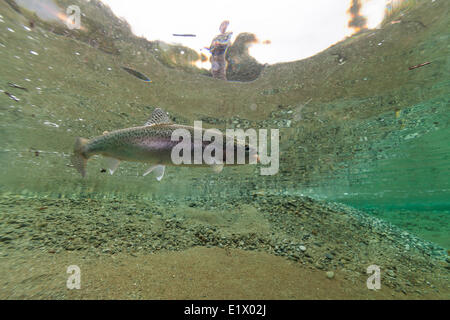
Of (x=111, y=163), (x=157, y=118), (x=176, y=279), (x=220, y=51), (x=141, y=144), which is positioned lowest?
(x=176, y=279)

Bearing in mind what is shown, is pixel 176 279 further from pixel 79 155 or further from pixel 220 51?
pixel 220 51

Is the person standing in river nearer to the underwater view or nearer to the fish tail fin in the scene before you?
the underwater view

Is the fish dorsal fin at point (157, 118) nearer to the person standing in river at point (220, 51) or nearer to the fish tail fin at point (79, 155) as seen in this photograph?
the fish tail fin at point (79, 155)

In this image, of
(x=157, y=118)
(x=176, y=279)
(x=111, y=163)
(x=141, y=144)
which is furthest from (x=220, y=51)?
(x=176, y=279)

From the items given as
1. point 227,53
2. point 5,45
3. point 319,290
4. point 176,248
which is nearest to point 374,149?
point 227,53

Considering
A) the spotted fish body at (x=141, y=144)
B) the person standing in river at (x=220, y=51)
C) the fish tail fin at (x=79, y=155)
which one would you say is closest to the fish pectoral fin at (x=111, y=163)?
the spotted fish body at (x=141, y=144)

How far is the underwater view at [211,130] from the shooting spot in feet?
Result: 9.61

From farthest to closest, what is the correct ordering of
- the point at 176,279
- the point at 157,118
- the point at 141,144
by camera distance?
the point at 157,118
the point at 176,279
the point at 141,144

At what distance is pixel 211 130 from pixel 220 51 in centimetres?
524

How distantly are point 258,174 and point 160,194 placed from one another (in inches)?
737

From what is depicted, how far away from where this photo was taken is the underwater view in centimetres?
293

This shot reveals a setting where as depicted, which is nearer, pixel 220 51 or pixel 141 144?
pixel 141 144

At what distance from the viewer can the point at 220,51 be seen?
6781 mm

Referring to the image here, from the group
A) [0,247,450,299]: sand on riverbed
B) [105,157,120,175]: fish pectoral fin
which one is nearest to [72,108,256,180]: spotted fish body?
[105,157,120,175]: fish pectoral fin
